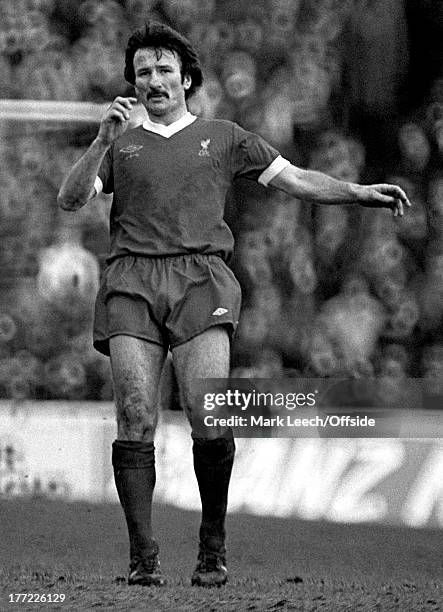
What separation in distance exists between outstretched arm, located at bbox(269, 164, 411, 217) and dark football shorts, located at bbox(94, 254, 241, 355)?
0.38m

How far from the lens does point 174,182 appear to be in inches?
201

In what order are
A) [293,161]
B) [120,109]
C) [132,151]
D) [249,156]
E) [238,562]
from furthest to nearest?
[293,161]
[238,562]
[249,156]
[132,151]
[120,109]

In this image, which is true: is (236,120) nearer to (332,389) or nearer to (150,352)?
(332,389)

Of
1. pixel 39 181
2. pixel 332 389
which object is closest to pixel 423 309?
pixel 332 389

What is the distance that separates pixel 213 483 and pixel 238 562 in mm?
782

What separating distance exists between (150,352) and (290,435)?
139cm

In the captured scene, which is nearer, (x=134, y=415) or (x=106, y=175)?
(x=134, y=415)

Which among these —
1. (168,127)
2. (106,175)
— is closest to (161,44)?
(168,127)

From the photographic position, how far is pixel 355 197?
5145 millimetres

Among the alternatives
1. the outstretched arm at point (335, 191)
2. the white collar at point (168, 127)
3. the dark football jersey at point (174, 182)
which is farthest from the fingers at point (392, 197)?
the white collar at point (168, 127)

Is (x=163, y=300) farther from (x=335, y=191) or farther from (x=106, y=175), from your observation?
(x=335, y=191)

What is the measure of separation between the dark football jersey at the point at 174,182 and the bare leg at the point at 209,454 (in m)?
0.32

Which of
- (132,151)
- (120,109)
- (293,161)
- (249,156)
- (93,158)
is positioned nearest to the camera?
(120,109)

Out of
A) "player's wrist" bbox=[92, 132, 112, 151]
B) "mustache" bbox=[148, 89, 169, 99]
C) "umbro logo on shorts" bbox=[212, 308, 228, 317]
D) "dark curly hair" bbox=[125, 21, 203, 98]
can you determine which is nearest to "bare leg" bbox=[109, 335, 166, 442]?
"umbro logo on shorts" bbox=[212, 308, 228, 317]
